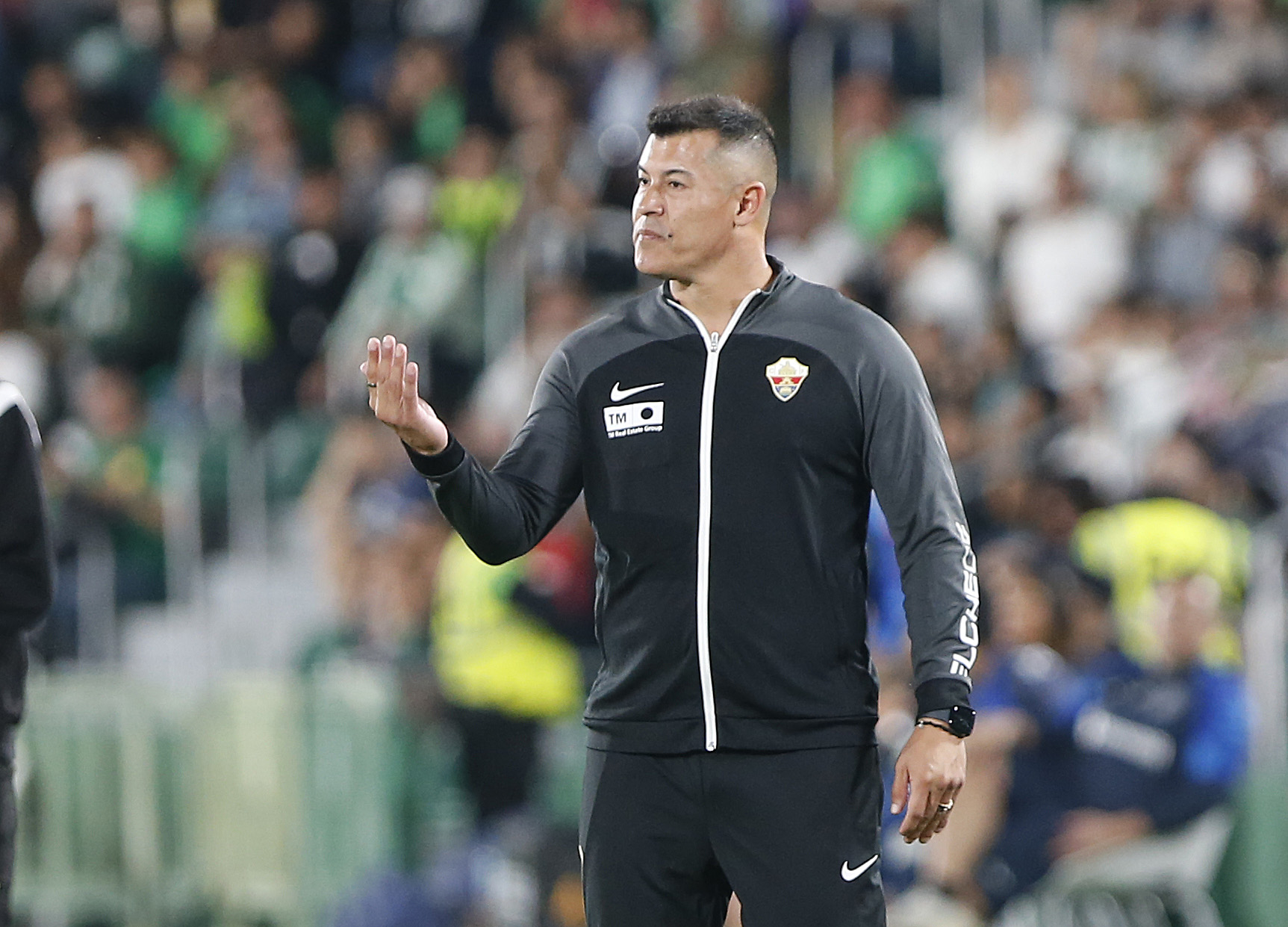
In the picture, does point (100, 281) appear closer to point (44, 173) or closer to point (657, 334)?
point (44, 173)

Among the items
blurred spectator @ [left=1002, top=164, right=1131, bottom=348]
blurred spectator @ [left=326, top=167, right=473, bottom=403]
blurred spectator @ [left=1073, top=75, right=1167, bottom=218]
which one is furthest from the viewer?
blurred spectator @ [left=326, top=167, right=473, bottom=403]

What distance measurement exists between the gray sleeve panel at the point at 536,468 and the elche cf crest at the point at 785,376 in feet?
0.89

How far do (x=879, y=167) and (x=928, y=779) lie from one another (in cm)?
722

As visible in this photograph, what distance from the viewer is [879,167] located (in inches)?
422

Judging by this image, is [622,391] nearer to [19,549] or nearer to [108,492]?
[19,549]

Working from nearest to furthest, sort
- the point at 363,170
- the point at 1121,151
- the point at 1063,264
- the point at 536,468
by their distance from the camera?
the point at 536,468, the point at 1063,264, the point at 1121,151, the point at 363,170

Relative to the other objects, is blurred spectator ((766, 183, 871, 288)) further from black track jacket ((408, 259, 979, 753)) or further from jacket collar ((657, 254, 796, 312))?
black track jacket ((408, 259, 979, 753))

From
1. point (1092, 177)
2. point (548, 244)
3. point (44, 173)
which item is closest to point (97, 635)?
point (548, 244)

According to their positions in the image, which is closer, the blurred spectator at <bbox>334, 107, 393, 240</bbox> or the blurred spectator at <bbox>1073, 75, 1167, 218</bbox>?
the blurred spectator at <bbox>1073, 75, 1167, 218</bbox>

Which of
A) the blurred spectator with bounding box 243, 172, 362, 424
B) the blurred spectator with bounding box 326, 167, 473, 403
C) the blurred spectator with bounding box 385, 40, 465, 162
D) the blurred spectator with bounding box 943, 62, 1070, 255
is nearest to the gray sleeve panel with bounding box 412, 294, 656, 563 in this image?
the blurred spectator with bounding box 943, 62, 1070, 255

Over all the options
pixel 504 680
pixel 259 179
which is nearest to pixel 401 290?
pixel 259 179

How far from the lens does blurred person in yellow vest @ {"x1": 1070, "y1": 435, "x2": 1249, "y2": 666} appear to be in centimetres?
706

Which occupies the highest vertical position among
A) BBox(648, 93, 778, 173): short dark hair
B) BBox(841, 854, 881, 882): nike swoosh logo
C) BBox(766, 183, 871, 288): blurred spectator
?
BBox(766, 183, 871, 288): blurred spectator

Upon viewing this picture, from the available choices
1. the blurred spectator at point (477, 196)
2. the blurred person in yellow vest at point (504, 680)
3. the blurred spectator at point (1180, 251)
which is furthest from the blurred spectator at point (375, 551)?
the blurred spectator at point (1180, 251)
